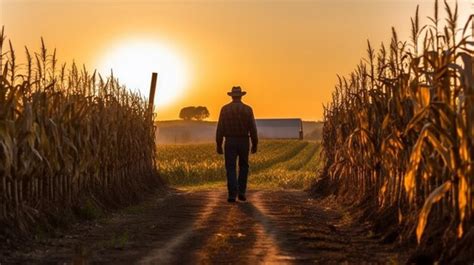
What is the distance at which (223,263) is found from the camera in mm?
7836

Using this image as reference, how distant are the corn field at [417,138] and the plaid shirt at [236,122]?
1.93 metres

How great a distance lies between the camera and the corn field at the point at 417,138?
7176 mm

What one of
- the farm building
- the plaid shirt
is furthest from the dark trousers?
the farm building

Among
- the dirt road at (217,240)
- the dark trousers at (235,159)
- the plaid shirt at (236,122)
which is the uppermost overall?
the plaid shirt at (236,122)

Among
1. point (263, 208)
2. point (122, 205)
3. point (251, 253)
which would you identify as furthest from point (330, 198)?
point (251, 253)

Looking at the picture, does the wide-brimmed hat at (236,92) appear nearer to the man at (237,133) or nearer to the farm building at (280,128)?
the man at (237,133)

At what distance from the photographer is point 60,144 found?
11.9 metres

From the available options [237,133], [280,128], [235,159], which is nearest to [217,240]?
[235,159]

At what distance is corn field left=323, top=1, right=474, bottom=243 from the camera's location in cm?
718

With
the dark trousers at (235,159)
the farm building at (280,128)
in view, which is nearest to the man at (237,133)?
the dark trousers at (235,159)

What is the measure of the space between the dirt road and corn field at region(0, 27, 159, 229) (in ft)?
2.34

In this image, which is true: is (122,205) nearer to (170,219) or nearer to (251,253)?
(170,219)

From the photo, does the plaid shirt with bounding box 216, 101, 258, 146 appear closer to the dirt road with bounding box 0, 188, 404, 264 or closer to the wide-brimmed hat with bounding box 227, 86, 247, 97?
the wide-brimmed hat with bounding box 227, 86, 247, 97

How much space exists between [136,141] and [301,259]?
36.3 feet
